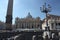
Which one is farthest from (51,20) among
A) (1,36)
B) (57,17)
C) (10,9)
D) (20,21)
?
(1,36)

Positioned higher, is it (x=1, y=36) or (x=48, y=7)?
(x=48, y=7)

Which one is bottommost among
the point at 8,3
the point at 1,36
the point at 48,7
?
the point at 1,36

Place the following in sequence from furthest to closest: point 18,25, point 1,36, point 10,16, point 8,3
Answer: point 18,25 < point 8,3 < point 10,16 < point 1,36

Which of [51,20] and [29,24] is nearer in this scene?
[51,20]

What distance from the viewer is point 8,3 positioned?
24.9 m

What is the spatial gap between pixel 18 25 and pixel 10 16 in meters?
14.5

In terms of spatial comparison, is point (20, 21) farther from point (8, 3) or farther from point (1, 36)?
point (1, 36)

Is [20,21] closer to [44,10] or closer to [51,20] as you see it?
[51,20]

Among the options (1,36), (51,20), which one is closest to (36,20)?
(51,20)

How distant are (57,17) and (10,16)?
38.3 feet

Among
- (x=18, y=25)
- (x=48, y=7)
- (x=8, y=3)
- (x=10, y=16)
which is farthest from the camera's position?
(x=18, y=25)

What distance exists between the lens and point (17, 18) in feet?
125

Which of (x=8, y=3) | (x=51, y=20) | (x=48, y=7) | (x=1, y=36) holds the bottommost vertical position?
(x=1, y=36)

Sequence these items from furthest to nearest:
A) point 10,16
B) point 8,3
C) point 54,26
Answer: point 54,26
point 8,3
point 10,16
